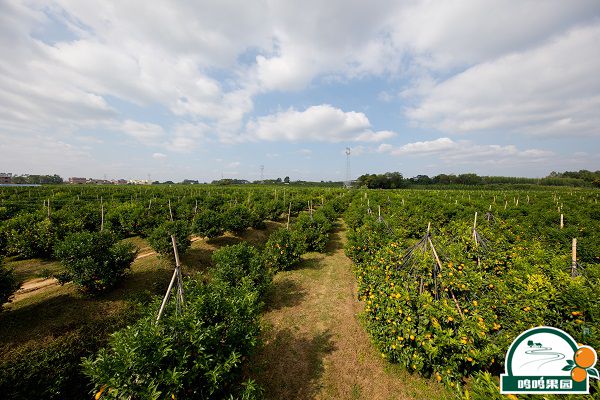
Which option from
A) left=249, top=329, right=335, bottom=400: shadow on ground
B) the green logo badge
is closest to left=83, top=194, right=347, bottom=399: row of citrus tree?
left=249, top=329, right=335, bottom=400: shadow on ground

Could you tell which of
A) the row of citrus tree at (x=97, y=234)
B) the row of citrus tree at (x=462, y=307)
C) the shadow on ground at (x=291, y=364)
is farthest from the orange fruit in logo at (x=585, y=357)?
the row of citrus tree at (x=97, y=234)

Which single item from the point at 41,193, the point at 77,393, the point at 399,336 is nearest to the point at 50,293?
the point at 77,393

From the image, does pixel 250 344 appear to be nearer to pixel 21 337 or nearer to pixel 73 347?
pixel 73 347

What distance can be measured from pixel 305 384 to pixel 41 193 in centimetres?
4551

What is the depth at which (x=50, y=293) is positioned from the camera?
325 inches

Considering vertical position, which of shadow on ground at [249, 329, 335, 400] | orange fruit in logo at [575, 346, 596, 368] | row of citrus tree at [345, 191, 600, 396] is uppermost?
orange fruit in logo at [575, 346, 596, 368]

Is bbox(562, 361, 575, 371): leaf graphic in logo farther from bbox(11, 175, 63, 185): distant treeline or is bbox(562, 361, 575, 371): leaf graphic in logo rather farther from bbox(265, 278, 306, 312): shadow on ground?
bbox(11, 175, 63, 185): distant treeline

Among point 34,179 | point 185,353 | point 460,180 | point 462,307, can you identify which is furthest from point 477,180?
point 34,179

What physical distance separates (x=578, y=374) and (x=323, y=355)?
5109 mm

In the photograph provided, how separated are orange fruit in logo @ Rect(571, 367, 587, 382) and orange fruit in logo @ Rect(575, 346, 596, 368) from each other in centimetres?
7

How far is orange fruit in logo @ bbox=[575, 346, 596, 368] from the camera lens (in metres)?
2.61

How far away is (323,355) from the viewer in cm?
632

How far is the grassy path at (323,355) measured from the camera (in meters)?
5.23

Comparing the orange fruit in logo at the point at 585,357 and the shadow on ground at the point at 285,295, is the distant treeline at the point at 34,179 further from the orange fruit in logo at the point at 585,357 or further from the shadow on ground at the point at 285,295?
the orange fruit in logo at the point at 585,357
